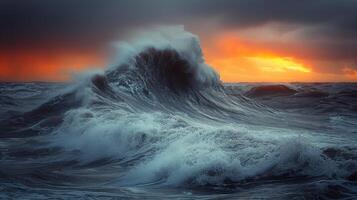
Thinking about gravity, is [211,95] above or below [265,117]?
above

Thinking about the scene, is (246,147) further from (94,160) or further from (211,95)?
(211,95)

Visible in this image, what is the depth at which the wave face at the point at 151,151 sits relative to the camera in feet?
17.6

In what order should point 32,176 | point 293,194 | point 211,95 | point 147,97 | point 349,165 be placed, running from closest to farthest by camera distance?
1. point 293,194
2. point 349,165
3. point 32,176
4. point 147,97
5. point 211,95

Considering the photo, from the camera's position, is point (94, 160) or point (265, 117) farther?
point (265, 117)

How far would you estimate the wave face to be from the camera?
5359 millimetres

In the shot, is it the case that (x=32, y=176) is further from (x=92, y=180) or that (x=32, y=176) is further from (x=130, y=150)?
(x=130, y=150)

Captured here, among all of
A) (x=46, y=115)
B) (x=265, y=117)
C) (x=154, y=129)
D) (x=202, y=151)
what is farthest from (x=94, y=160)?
(x=265, y=117)

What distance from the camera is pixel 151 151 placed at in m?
7.97

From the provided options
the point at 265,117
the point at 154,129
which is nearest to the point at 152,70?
the point at 265,117

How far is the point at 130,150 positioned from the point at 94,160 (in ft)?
2.62

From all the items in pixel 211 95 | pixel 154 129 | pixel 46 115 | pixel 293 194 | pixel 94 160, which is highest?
pixel 211 95

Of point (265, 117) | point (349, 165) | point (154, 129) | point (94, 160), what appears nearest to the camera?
point (349, 165)

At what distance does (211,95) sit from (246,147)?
12.4 meters

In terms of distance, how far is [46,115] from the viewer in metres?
12.8
